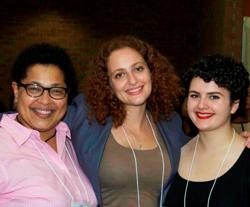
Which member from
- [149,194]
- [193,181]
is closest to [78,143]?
[149,194]

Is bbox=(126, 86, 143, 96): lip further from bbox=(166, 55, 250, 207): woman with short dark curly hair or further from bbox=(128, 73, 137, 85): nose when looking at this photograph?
bbox=(166, 55, 250, 207): woman with short dark curly hair

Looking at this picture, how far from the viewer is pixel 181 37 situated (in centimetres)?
627

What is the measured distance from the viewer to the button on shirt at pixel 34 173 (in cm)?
160

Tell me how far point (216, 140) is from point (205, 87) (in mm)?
286

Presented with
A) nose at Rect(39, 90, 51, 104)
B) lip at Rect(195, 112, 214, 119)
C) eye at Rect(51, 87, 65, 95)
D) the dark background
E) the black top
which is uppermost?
the dark background

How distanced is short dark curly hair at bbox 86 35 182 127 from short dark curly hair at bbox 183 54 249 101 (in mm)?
465

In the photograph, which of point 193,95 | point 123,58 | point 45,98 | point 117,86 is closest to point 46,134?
point 45,98

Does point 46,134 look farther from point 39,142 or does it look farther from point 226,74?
point 226,74

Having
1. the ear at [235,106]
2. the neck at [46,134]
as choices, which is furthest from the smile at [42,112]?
the ear at [235,106]

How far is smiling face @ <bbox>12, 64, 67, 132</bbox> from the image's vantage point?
1.77m

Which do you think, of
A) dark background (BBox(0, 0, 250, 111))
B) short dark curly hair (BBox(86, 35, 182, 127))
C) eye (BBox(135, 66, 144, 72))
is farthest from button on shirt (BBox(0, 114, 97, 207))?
dark background (BBox(0, 0, 250, 111))

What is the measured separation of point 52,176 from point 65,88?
429 mm

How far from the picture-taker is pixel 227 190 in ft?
5.62

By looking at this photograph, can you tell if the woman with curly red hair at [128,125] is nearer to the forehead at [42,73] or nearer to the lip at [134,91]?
the lip at [134,91]
